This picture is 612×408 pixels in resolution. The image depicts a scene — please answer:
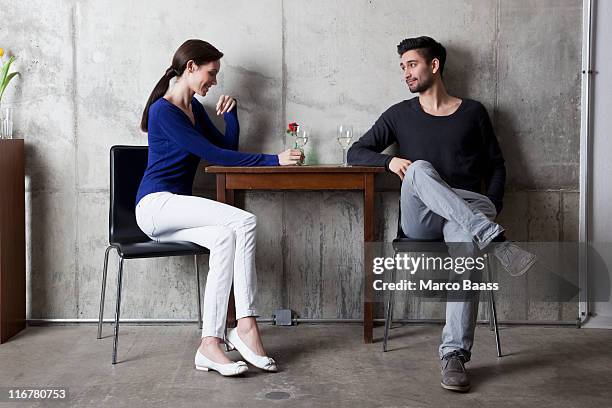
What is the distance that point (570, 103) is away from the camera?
4156 mm

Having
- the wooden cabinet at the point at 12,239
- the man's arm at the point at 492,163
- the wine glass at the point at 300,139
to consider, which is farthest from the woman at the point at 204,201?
the man's arm at the point at 492,163

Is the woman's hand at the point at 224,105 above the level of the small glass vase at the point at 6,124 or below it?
above

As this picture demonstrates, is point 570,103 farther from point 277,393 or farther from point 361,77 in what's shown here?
point 277,393

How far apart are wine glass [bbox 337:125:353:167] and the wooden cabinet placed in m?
1.75

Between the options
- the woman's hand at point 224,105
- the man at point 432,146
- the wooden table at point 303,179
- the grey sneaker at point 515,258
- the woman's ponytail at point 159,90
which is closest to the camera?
the grey sneaker at point 515,258

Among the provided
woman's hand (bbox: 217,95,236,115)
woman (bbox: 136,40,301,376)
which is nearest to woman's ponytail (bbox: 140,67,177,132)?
woman (bbox: 136,40,301,376)

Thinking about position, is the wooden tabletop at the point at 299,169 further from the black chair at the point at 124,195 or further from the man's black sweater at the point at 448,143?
the black chair at the point at 124,195

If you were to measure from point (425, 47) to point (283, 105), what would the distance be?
0.85 m

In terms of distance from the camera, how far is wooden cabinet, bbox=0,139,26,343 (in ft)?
12.6

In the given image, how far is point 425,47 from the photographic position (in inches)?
156

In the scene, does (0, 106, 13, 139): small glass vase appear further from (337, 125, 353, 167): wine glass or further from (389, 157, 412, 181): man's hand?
(389, 157, 412, 181): man's hand

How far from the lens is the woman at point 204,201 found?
333 centimetres

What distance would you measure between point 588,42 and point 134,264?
9.33ft

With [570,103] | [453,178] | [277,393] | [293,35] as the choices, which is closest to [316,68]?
[293,35]
